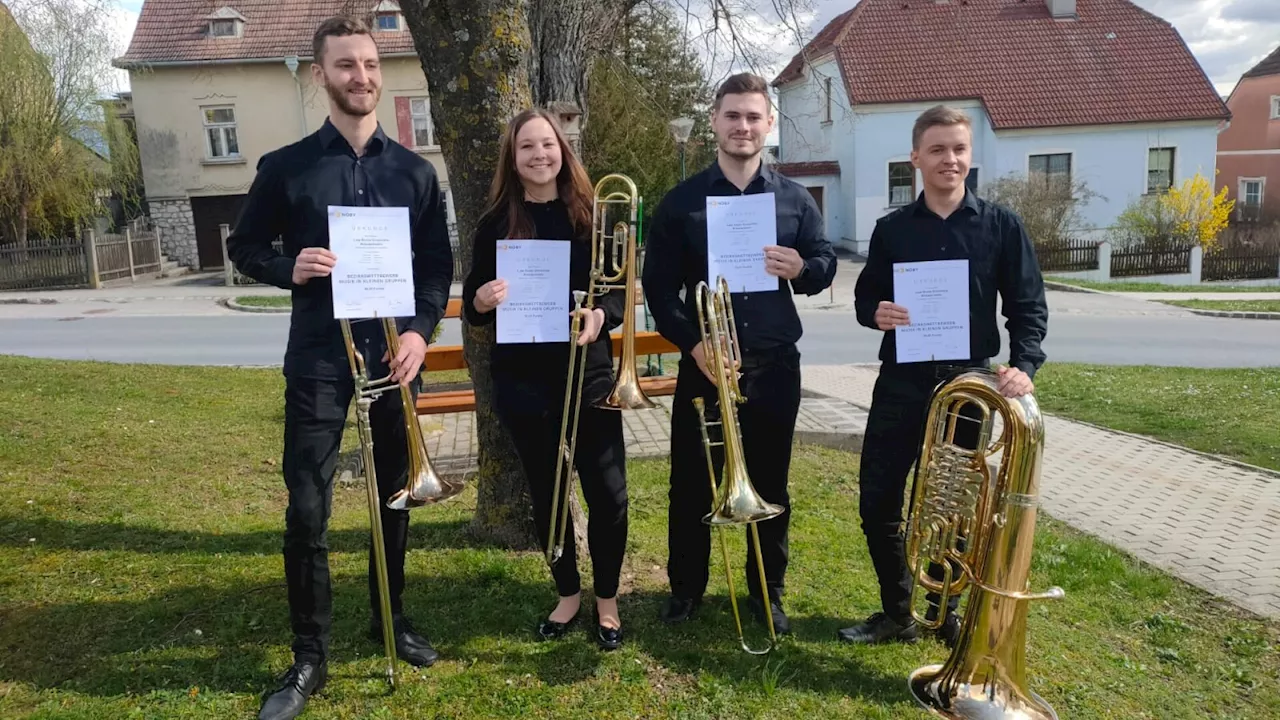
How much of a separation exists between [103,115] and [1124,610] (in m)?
27.2

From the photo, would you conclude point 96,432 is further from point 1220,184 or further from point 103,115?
point 1220,184

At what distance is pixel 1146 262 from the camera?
23.8 meters

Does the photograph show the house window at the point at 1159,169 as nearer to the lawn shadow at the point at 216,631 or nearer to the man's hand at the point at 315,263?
the lawn shadow at the point at 216,631

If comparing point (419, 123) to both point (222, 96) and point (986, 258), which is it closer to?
point (222, 96)

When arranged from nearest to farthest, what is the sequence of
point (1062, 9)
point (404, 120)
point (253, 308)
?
point (253, 308), point (404, 120), point (1062, 9)

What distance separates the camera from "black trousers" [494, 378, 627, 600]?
134 inches

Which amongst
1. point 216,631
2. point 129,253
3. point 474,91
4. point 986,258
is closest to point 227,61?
point 129,253

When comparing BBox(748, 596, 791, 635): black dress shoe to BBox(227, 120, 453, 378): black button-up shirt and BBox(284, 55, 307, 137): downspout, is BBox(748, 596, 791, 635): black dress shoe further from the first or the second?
BBox(284, 55, 307, 137): downspout

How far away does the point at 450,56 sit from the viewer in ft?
12.7

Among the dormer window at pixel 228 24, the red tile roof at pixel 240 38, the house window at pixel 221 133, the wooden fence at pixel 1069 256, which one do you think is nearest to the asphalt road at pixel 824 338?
the wooden fence at pixel 1069 256

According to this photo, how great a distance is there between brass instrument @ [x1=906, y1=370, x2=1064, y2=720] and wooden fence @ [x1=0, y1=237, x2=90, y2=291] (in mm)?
25078

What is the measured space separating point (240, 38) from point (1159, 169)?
28.4 m

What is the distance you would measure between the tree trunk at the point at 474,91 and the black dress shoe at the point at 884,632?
1686 millimetres

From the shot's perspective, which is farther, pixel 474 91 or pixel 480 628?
pixel 474 91
